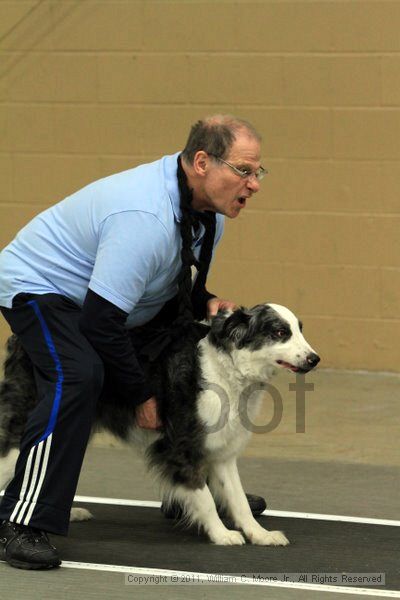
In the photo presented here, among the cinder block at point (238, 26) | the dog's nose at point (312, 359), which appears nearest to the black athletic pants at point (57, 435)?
the dog's nose at point (312, 359)

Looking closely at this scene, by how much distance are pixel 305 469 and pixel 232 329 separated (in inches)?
68.1

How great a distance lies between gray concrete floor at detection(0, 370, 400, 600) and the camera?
15.8 feet

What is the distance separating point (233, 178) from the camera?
514 centimetres

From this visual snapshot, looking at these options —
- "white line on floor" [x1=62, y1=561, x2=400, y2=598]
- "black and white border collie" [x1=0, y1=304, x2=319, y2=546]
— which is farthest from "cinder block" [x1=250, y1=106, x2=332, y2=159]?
"white line on floor" [x1=62, y1=561, x2=400, y2=598]

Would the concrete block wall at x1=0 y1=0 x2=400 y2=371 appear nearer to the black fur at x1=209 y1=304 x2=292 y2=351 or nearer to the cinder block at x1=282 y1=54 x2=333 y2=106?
the cinder block at x1=282 y1=54 x2=333 y2=106

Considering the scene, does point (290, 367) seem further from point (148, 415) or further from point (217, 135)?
point (217, 135)

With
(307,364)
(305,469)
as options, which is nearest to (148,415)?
(307,364)

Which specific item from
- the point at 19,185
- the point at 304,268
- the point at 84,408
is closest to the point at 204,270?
the point at 84,408

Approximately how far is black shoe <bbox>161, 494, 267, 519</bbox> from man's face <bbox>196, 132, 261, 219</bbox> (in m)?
1.57

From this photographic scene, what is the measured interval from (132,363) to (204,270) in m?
0.72

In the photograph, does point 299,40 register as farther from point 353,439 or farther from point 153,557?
point 153,557

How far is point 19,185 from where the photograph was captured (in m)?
8.95

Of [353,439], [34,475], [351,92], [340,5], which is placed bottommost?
[353,439]

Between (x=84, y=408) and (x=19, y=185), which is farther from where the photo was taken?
(x=19, y=185)
